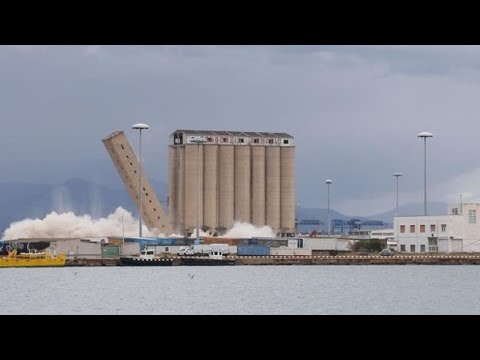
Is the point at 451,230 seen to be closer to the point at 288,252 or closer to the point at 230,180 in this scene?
the point at 288,252

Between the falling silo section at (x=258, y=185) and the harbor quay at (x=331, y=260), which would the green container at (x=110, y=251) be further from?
the falling silo section at (x=258, y=185)

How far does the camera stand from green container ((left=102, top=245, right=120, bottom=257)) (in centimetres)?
7969

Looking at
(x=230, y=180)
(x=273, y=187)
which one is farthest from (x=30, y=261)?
(x=273, y=187)

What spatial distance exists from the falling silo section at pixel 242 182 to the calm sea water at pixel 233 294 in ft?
120

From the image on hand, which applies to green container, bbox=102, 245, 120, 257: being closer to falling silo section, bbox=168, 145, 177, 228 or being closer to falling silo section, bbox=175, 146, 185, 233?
falling silo section, bbox=175, 146, 185, 233

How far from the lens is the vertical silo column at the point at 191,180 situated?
95000 millimetres

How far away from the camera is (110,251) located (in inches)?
3157

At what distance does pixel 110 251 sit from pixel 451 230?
24.8m

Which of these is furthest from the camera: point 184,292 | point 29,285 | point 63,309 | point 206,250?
point 206,250
